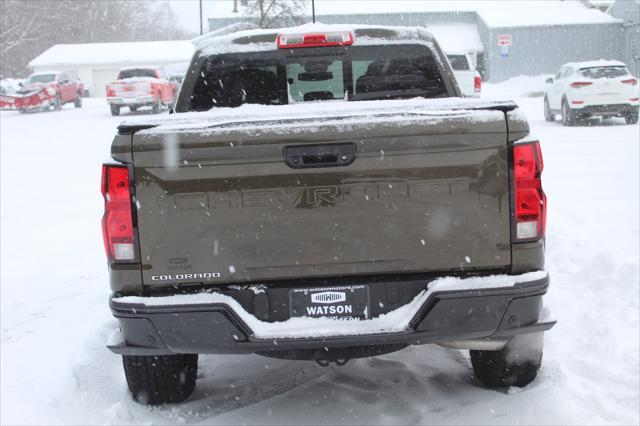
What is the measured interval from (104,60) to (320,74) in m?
56.3

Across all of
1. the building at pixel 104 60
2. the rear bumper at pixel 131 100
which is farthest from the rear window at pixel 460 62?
the building at pixel 104 60

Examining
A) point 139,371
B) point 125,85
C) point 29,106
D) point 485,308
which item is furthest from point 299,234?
point 29,106

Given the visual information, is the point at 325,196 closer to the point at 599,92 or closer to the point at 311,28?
the point at 311,28

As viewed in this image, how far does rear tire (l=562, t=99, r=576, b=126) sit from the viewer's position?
18.4m

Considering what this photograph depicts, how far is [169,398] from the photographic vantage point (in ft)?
13.2

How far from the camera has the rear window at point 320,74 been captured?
15.9 feet

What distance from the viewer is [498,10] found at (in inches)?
2016

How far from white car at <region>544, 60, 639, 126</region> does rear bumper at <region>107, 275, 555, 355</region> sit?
15794 mm

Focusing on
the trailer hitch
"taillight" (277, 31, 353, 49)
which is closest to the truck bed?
the trailer hitch

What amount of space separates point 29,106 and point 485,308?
30738mm

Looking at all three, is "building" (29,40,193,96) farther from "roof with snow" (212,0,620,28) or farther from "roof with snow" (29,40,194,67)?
"roof with snow" (212,0,620,28)

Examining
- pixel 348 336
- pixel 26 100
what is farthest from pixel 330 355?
pixel 26 100

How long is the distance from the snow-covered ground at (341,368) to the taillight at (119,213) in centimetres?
101

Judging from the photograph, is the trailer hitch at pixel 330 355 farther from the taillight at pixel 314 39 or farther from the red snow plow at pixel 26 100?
the red snow plow at pixel 26 100
